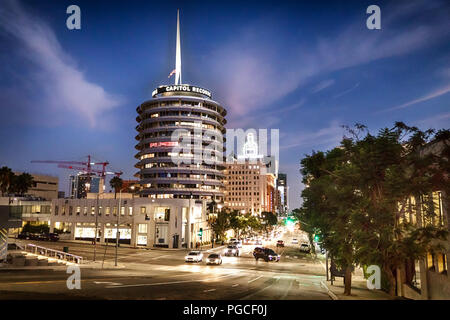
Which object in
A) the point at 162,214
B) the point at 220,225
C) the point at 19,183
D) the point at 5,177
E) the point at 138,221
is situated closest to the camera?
the point at 138,221

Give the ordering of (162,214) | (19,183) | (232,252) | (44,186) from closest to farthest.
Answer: (232,252)
(162,214)
(19,183)
(44,186)

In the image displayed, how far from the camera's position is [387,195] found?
1984cm

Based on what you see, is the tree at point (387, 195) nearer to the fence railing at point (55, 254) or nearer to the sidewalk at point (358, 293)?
the sidewalk at point (358, 293)

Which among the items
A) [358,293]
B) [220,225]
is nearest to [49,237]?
[220,225]

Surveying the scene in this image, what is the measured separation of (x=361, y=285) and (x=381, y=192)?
14.8 meters

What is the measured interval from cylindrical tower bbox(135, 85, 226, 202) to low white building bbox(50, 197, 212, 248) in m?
32.3

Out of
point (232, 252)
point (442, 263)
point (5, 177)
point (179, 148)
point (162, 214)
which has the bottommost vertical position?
point (232, 252)

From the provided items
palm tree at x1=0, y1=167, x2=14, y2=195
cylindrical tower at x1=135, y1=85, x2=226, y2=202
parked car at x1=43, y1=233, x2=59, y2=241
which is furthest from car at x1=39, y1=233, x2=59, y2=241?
palm tree at x1=0, y1=167, x2=14, y2=195

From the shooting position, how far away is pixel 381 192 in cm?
2117

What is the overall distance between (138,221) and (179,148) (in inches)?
1647

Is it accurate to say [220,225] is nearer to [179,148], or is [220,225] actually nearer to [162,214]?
[162,214]

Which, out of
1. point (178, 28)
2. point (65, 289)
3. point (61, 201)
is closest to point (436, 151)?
point (65, 289)

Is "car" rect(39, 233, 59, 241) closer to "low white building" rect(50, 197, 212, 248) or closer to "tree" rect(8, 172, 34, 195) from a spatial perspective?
"low white building" rect(50, 197, 212, 248)
